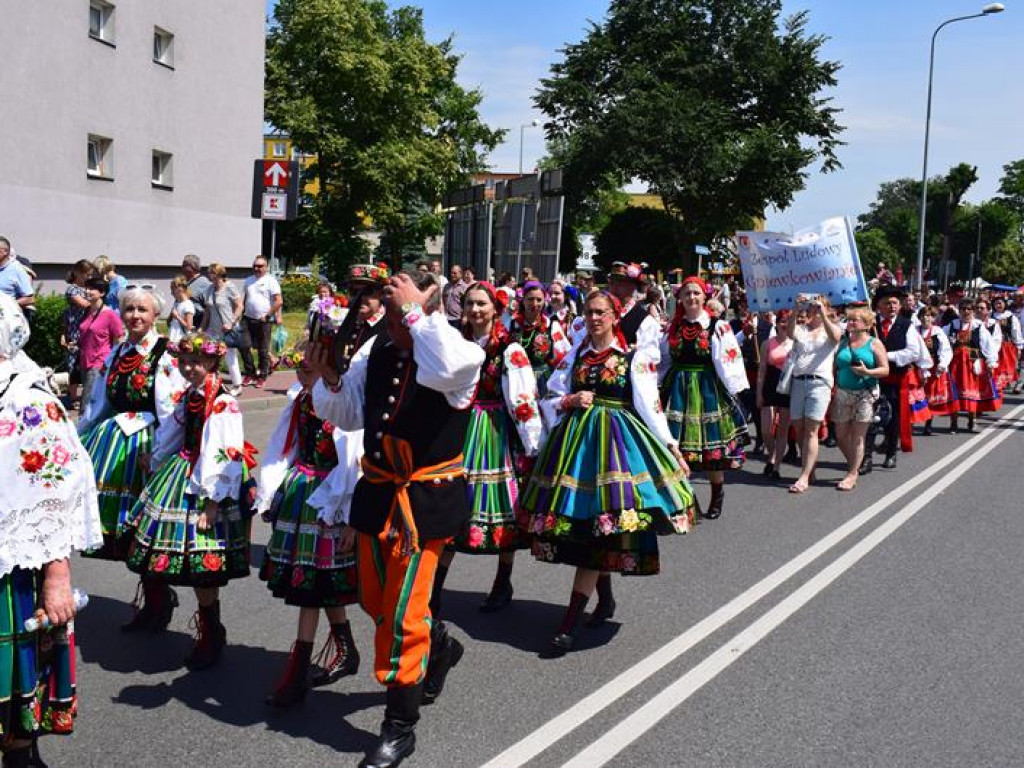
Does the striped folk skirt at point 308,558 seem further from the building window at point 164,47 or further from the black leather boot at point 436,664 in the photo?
the building window at point 164,47

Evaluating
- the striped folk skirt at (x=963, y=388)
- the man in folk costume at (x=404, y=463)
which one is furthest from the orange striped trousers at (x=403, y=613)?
the striped folk skirt at (x=963, y=388)

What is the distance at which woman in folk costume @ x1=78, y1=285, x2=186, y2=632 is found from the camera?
5.64m

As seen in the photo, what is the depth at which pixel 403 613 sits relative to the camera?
14.4 feet

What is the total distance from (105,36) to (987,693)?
21967 mm

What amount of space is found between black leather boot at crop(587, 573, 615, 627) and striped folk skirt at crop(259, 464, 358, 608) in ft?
6.00

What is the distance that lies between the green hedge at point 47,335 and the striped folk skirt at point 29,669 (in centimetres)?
1241

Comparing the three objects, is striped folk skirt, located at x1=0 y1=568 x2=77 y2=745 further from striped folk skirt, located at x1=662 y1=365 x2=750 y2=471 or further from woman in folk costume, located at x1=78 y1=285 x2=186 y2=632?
striped folk skirt, located at x1=662 y1=365 x2=750 y2=471

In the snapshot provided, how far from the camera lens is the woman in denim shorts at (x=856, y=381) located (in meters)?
10.9

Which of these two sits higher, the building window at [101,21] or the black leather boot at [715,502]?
the building window at [101,21]

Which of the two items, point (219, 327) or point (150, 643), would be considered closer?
point (150, 643)

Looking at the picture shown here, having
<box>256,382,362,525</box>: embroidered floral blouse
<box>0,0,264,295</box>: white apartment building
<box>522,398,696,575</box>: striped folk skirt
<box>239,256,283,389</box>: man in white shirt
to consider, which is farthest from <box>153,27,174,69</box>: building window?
<box>256,382,362,525</box>: embroidered floral blouse

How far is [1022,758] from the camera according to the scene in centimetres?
461

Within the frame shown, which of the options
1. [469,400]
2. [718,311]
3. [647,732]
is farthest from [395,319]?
[718,311]

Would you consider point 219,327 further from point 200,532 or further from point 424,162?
point 424,162
